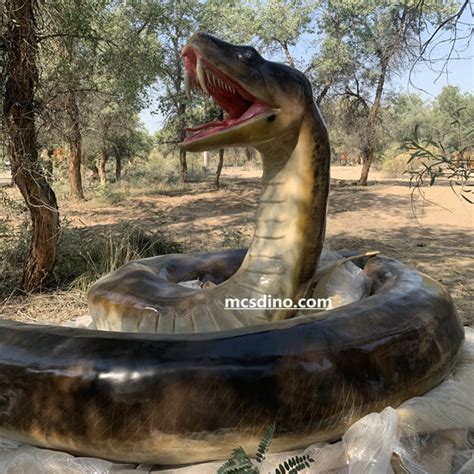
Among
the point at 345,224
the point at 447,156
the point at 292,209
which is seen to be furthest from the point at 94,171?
the point at 292,209

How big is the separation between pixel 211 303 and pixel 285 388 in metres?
0.65

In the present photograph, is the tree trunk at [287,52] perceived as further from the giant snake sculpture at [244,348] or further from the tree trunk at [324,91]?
the giant snake sculpture at [244,348]

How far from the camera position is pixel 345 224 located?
10.5 metres

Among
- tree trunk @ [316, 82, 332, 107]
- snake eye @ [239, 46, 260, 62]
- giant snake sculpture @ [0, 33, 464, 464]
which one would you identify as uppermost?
tree trunk @ [316, 82, 332, 107]

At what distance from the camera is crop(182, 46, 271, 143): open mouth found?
5.93ft

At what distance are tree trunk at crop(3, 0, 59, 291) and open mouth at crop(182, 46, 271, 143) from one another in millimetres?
3066

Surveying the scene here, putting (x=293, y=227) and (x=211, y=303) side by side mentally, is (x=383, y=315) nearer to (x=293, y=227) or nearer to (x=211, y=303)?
(x=293, y=227)

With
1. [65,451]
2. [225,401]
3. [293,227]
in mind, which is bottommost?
[65,451]

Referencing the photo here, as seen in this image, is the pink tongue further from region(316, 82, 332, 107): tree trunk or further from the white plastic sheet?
region(316, 82, 332, 107): tree trunk

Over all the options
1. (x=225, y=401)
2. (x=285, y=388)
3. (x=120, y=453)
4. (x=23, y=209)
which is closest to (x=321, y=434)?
(x=285, y=388)

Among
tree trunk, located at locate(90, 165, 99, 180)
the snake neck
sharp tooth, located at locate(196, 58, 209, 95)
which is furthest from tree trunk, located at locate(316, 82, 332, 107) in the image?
sharp tooth, located at locate(196, 58, 209, 95)

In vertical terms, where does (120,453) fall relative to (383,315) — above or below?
below

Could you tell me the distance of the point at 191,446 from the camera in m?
1.48

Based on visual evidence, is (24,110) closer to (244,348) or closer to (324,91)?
(244,348)
